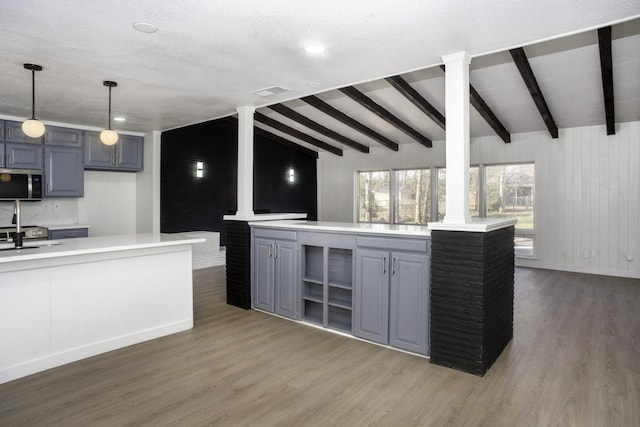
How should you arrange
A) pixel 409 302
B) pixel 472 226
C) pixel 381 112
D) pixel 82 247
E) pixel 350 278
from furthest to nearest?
pixel 381 112
pixel 350 278
pixel 409 302
pixel 82 247
pixel 472 226

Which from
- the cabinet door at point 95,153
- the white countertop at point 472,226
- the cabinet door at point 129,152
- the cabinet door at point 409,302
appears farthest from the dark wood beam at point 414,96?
the cabinet door at point 95,153

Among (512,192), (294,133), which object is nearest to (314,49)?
(294,133)

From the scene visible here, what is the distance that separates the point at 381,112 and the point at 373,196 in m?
3.34

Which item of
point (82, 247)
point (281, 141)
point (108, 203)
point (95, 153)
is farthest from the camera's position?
point (281, 141)

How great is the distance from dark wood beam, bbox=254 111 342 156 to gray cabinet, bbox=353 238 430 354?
483 centimetres

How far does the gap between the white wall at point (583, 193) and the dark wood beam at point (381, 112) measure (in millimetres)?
1031

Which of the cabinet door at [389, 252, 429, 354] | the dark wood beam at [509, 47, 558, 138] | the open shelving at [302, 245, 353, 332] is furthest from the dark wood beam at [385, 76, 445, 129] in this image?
the cabinet door at [389, 252, 429, 354]

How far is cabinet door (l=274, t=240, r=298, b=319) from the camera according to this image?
4027 millimetres

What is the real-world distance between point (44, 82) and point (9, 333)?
237 cm

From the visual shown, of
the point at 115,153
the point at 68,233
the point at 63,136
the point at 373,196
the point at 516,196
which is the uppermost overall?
the point at 63,136

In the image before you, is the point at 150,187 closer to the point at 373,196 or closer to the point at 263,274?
the point at 263,274

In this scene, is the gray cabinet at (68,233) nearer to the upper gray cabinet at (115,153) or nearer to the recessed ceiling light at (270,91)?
the upper gray cabinet at (115,153)

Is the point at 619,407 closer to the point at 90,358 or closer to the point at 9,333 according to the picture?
the point at 90,358

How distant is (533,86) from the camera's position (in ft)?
16.1
